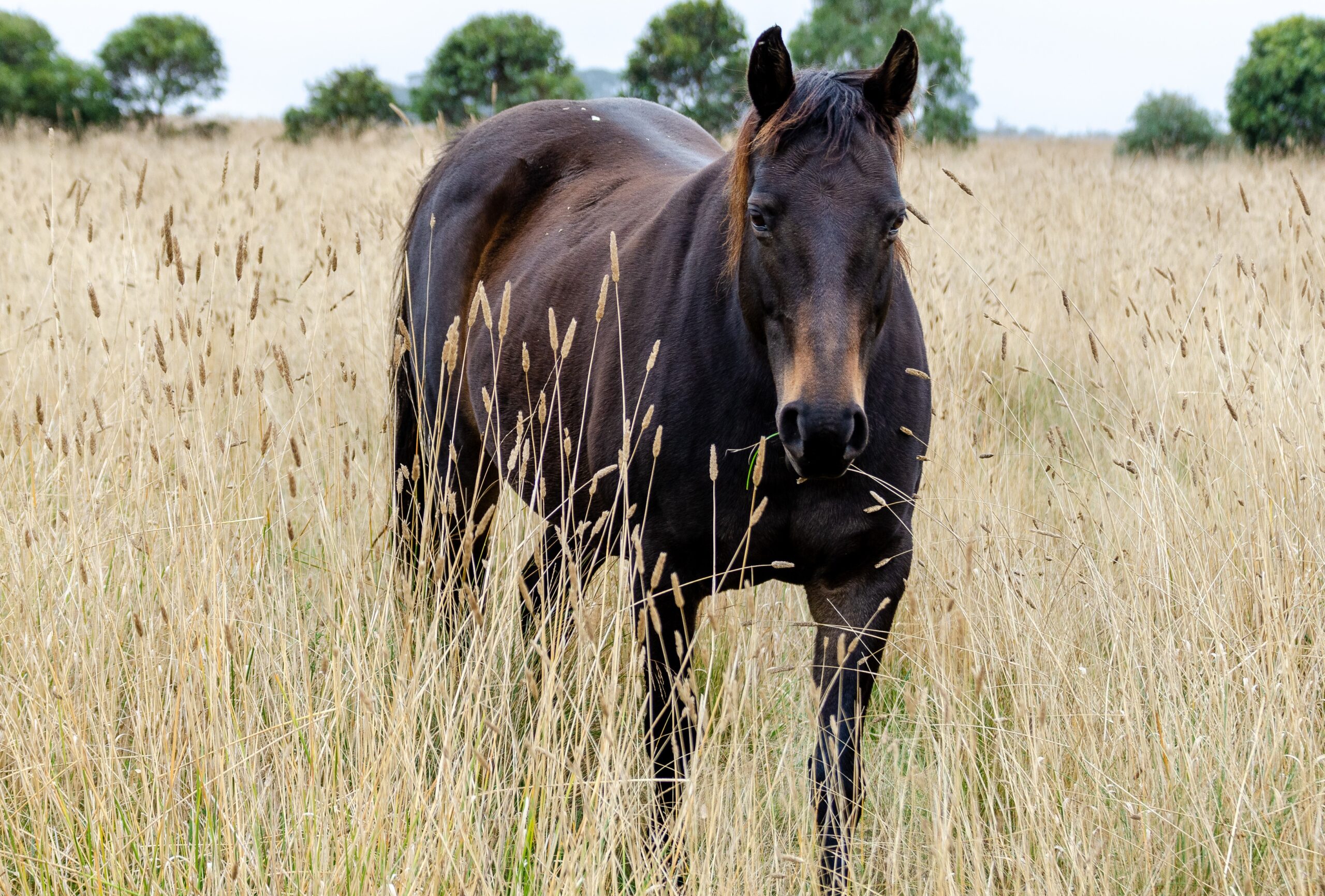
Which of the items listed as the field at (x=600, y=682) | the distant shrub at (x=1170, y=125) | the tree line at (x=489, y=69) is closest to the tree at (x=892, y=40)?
the tree line at (x=489, y=69)

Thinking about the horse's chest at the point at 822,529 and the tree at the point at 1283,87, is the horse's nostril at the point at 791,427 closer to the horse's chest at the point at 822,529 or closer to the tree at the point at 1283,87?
the horse's chest at the point at 822,529

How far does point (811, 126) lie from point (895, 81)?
31 cm

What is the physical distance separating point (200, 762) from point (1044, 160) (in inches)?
459

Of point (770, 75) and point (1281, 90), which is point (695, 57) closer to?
point (1281, 90)

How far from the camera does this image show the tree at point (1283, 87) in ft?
62.6

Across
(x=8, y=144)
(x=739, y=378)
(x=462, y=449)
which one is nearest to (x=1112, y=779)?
(x=739, y=378)

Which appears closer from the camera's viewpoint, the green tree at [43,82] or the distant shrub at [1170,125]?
the green tree at [43,82]

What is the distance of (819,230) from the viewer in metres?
1.91

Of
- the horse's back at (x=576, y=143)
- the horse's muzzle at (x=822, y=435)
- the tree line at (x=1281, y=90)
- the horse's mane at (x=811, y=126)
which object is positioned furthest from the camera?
the tree line at (x=1281, y=90)

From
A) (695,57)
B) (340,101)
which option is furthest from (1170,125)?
(340,101)

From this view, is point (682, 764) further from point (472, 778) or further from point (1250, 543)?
point (1250, 543)

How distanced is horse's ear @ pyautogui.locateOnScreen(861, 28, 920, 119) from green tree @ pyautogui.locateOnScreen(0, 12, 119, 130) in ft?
80.7

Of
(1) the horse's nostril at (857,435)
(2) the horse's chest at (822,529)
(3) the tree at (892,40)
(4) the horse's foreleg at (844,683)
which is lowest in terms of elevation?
(4) the horse's foreleg at (844,683)

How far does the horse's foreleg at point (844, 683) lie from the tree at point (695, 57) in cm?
1861
